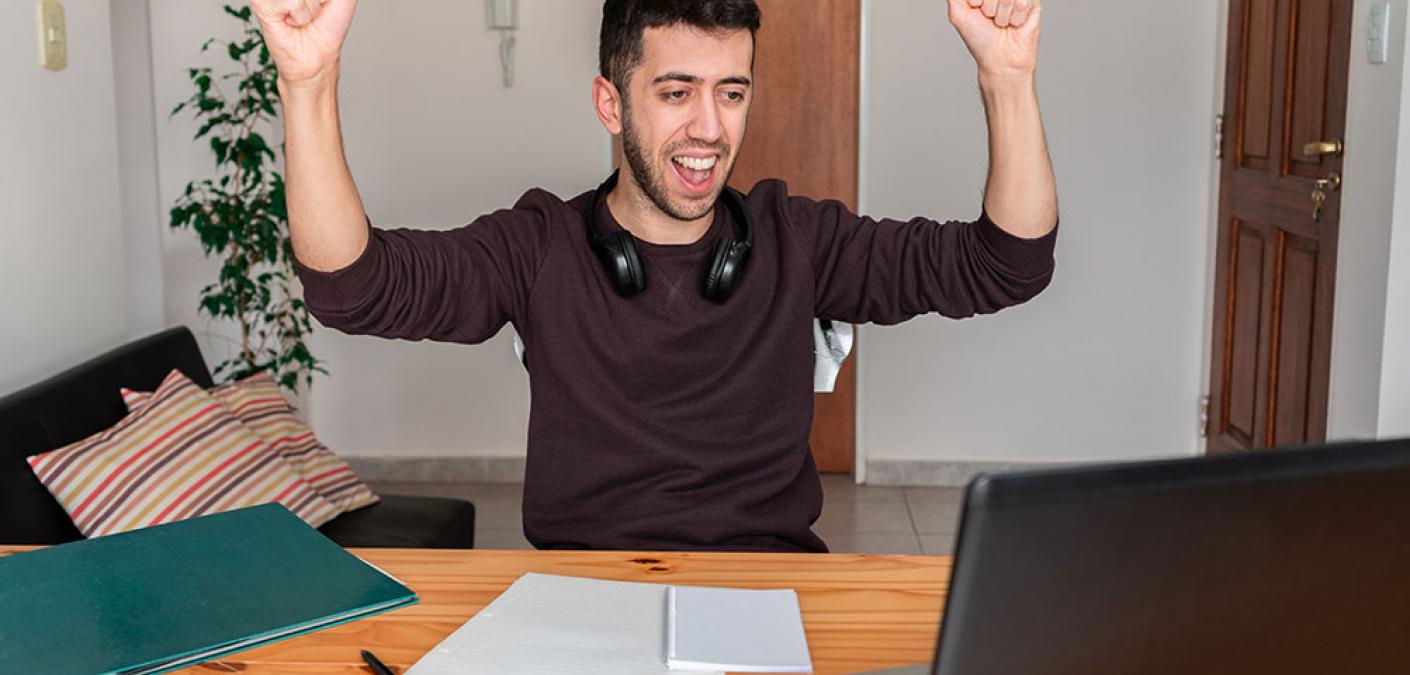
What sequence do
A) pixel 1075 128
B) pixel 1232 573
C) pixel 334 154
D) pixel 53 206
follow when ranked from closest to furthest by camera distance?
1. pixel 1232 573
2. pixel 334 154
3. pixel 53 206
4. pixel 1075 128

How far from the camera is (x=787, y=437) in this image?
180cm

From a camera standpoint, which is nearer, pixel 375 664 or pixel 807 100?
pixel 375 664

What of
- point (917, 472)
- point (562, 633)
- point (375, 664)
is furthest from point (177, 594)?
point (917, 472)

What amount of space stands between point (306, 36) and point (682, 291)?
61 centimetres

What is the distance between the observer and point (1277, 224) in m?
3.52

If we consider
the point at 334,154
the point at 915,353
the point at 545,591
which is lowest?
the point at 915,353

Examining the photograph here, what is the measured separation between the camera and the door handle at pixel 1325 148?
2.98m

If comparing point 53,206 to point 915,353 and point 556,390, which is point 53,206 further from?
point 915,353

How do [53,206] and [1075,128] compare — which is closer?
[53,206]

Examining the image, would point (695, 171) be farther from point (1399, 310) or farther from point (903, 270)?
point (1399, 310)

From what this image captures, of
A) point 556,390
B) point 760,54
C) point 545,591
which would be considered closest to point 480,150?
point 760,54

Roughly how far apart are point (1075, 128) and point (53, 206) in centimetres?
285

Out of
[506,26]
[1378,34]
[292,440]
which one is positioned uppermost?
[506,26]

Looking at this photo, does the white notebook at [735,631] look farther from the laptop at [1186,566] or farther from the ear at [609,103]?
the ear at [609,103]
